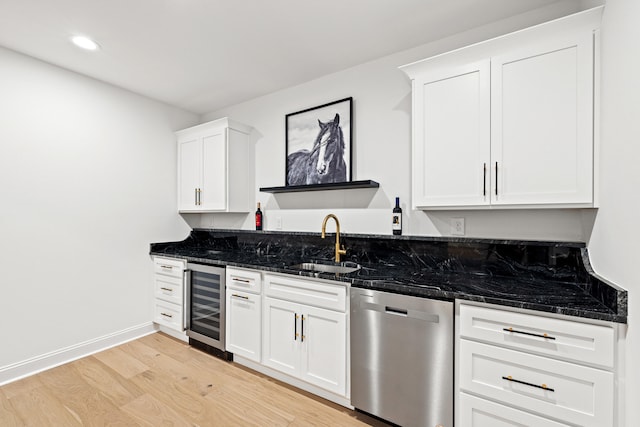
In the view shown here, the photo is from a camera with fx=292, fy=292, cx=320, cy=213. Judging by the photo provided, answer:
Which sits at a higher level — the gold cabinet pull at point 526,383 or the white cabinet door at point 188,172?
the white cabinet door at point 188,172

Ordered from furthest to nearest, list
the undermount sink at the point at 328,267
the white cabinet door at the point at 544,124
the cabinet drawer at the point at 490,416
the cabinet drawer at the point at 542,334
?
the undermount sink at the point at 328,267 → the white cabinet door at the point at 544,124 → the cabinet drawer at the point at 490,416 → the cabinet drawer at the point at 542,334

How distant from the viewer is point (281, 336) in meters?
2.20

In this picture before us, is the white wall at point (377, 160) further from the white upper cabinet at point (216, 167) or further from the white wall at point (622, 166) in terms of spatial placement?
the white wall at point (622, 166)

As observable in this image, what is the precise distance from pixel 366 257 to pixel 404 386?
1.00 m

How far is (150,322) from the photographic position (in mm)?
3250

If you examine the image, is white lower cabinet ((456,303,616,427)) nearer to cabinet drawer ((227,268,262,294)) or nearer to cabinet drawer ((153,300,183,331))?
cabinet drawer ((227,268,262,294))

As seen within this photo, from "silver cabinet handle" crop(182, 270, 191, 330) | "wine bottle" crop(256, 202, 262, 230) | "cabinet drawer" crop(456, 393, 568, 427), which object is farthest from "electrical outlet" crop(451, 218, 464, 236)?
"silver cabinet handle" crop(182, 270, 191, 330)

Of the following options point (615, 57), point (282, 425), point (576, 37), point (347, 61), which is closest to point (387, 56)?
point (347, 61)

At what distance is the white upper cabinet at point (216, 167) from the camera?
3029 millimetres

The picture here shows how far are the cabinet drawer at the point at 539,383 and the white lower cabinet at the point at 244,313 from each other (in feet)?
4.91

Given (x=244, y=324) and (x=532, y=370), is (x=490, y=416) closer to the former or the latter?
(x=532, y=370)

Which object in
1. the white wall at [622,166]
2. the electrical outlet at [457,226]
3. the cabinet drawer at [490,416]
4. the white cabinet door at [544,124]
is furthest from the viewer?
the electrical outlet at [457,226]

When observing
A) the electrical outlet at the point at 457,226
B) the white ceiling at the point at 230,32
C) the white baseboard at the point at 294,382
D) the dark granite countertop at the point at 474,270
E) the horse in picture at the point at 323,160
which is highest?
the white ceiling at the point at 230,32

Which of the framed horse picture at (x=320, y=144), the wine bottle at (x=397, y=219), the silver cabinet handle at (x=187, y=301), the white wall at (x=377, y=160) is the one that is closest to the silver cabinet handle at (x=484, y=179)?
the white wall at (x=377, y=160)
